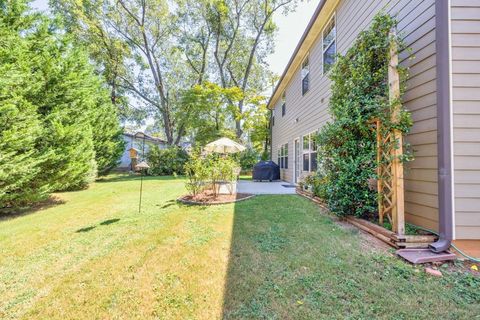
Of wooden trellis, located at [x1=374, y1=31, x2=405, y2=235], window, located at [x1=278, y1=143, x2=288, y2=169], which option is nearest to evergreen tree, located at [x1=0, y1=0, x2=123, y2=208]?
wooden trellis, located at [x1=374, y1=31, x2=405, y2=235]

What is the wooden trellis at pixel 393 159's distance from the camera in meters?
3.24

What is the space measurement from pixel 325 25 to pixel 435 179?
6.01 metres

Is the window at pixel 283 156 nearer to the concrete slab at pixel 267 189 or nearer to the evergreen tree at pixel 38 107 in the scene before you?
the concrete slab at pixel 267 189

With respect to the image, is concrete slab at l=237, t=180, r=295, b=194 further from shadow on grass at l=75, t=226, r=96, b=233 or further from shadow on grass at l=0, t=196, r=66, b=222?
shadow on grass at l=0, t=196, r=66, b=222

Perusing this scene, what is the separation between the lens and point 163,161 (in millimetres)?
16391

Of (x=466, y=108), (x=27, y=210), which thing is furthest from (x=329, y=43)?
(x=27, y=210)

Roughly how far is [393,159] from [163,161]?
15.2 metres

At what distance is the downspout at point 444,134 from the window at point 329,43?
3580 millimetres

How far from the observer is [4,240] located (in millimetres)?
3910

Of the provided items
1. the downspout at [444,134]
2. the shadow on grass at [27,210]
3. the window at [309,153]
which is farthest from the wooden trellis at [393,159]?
the shadow on grass at [27,210]

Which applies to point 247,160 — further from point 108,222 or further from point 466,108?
point 466,108

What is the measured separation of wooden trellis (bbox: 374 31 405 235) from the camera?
3.24 meters

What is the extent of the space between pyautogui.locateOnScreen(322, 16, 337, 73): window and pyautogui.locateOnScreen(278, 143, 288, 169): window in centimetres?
566

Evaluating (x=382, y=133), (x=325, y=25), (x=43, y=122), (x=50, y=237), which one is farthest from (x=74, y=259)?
(x=325, y=25)
